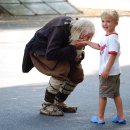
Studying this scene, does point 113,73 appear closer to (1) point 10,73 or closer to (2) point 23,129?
(2) point 23,129

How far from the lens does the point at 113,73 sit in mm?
5809

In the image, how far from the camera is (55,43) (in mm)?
6051

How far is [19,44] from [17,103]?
6232mm

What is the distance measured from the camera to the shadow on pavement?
595cm

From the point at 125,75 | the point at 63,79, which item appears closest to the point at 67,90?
the point at 63,79

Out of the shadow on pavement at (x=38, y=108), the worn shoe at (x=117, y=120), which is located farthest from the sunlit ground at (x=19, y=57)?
the worn shoe at (x=117, y=120)

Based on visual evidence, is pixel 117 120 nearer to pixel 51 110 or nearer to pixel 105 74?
pixel 105 74

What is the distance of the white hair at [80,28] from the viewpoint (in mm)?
5980

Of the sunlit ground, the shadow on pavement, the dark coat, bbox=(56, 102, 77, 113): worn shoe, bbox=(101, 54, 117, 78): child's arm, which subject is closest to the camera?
bbox=(101, 54, 117, 78): child's arm

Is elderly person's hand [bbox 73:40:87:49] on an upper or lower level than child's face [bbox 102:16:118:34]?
lower

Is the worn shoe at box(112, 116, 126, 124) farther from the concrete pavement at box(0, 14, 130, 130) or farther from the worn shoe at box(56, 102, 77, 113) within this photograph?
the worn shoe at box(56, 102, 77, 113)

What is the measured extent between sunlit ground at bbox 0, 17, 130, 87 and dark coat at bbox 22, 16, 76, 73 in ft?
7.35

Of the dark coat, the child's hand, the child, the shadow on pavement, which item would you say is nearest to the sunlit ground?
the shadow on pavement

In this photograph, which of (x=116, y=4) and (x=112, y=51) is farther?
(x=116, y=4)
